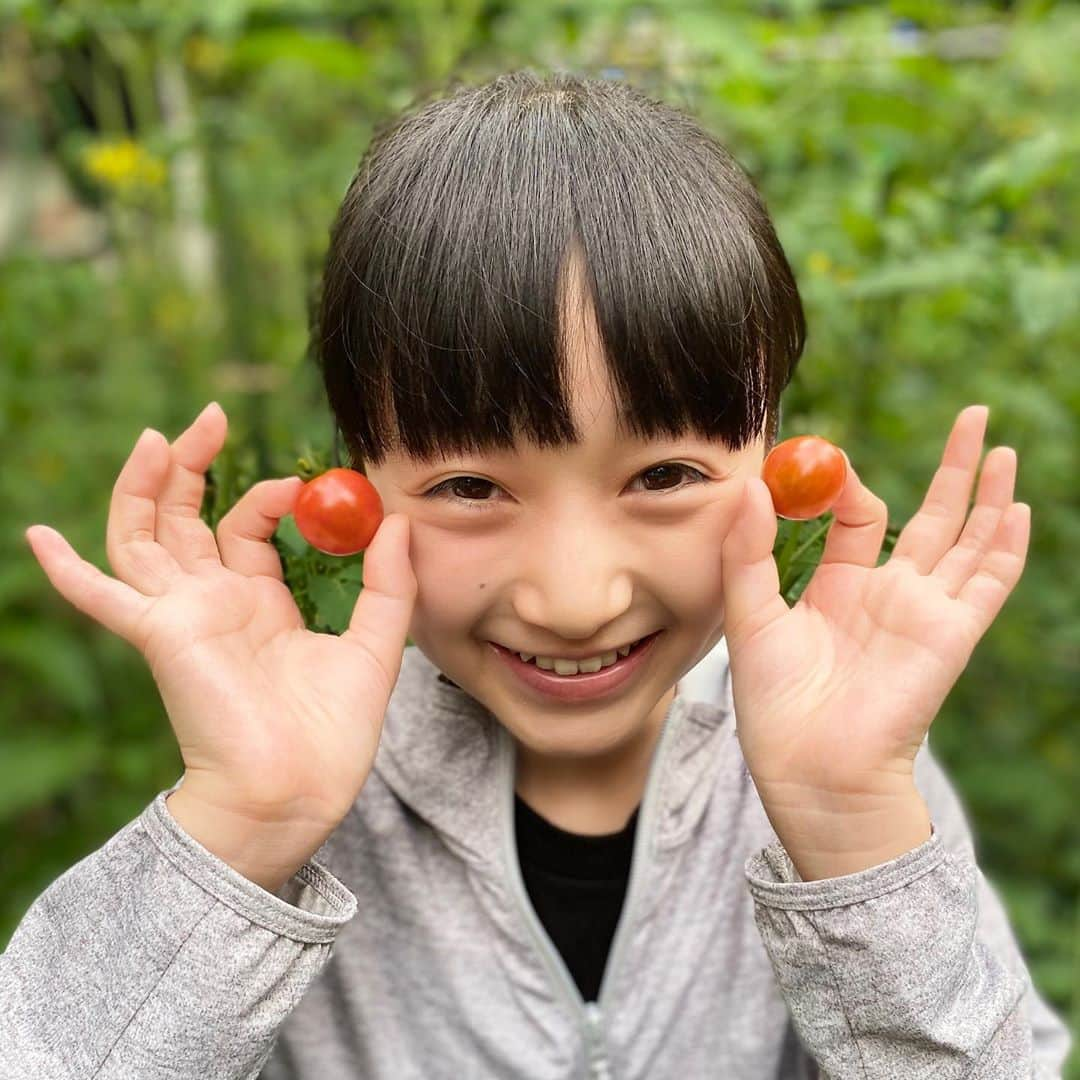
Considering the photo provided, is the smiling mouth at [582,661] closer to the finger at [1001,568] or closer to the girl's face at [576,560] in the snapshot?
the girl's face at [576,560]

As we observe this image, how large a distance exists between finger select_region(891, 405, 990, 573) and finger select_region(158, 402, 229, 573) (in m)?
0.47

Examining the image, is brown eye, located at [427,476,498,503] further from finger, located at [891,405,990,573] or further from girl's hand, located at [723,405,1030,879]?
finger, located at [891,405,990,573]

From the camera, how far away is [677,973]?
3.21 feet

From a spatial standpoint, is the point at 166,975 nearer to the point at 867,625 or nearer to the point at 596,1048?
the point at 596,1048

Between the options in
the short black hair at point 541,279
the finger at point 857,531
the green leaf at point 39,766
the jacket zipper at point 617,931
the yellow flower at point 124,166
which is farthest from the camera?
the yellow flower at point 124,166

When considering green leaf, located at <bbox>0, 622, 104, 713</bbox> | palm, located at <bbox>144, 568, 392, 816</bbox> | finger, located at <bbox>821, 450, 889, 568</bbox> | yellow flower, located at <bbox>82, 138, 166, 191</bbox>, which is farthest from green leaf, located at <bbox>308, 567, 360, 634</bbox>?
yellow flower, located at <bbox>82, 138, 166, 191</bbox>

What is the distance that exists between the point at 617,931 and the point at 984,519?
1.35ft

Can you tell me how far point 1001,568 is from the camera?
2.65 feet

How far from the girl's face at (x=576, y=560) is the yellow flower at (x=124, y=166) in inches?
58.9

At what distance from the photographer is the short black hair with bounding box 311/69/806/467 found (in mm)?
750

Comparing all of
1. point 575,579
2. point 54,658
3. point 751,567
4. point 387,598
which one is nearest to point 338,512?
point 387,598

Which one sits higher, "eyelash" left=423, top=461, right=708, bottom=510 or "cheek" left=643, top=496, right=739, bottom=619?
"eyelash" left=423, top=461, right=708, bottom=510

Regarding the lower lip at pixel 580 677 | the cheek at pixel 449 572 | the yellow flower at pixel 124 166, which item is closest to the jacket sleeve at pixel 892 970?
the lower lip at pixel 580 677

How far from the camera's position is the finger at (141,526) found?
0.82 m
